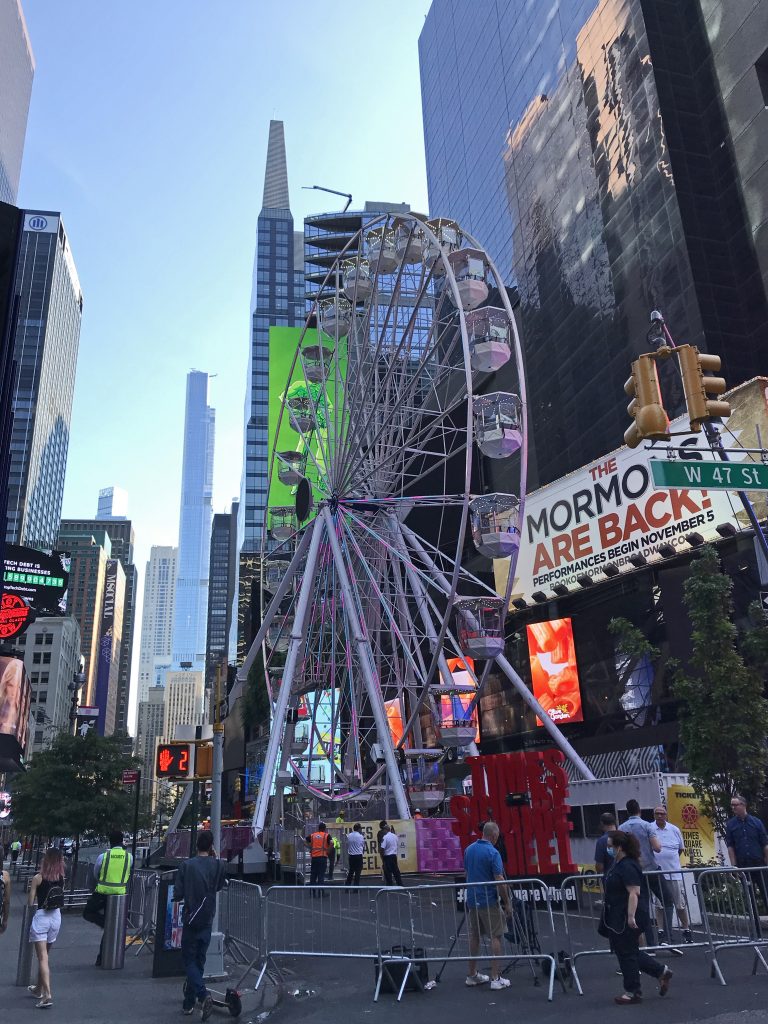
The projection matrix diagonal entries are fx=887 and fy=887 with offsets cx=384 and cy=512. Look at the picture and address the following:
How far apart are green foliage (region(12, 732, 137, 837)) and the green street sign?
83.4 feet

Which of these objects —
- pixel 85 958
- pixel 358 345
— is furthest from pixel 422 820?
pixel 358 345

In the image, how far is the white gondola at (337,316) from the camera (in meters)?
32.1

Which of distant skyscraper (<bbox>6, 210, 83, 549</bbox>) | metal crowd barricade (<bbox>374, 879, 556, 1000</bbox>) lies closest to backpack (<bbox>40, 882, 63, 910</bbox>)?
metal crowd barricade (<bbox>374, 879, 556, 1000</bbox>)

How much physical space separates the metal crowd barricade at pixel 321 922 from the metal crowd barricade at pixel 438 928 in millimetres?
318

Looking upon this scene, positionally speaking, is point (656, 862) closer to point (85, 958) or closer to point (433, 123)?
point (85, 958)

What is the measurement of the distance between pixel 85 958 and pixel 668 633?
2262 cm

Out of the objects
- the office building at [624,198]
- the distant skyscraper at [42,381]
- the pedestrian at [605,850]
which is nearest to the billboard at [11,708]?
the office building at [624,198]

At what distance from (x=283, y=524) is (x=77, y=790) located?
12.1 m

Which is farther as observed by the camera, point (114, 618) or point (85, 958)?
point (114, 618)

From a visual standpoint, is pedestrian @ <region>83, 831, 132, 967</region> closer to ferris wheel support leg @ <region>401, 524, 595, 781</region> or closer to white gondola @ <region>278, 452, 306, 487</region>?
ferris wheel support leg @ <region>401, 524, 595, 781</region>

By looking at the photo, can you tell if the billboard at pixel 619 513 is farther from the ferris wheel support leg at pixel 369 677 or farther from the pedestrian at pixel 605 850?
the pedestrian at pixel 605 850

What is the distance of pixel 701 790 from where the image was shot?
16.3 metres

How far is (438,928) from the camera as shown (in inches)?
433

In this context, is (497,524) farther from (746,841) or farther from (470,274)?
(746,841)
